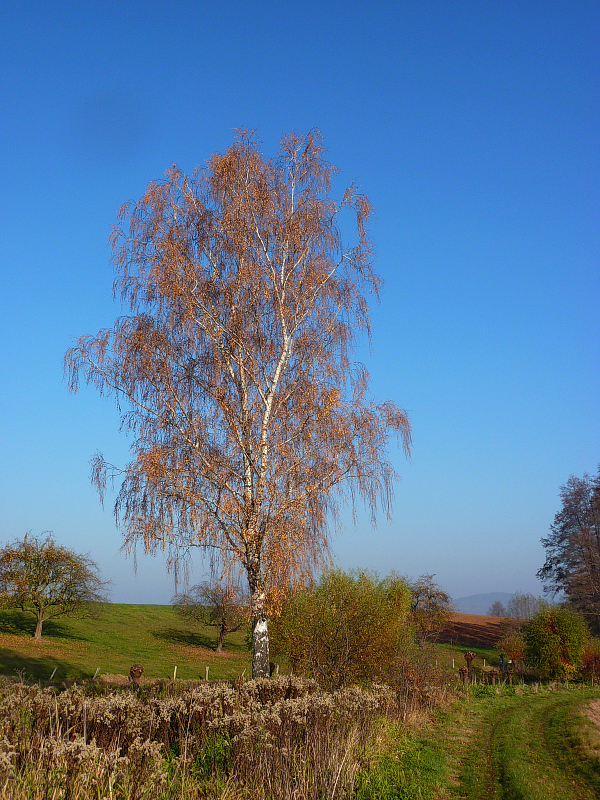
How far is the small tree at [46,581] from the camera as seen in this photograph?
3875cm

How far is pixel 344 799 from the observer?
7.27 m

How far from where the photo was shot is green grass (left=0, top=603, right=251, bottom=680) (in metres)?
31.5

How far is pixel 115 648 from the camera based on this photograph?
4166cm

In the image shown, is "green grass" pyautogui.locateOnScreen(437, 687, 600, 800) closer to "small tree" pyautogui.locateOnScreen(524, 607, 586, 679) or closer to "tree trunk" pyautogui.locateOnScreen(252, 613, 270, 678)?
"tree trunk" pyautogui.locateOnScreen(252, 613, 270, 678)

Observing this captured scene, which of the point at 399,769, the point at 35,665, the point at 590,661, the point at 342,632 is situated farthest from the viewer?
the point at 590,661

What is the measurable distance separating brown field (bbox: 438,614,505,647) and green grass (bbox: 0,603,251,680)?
1900 cm

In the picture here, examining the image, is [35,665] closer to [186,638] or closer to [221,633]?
[221,633]

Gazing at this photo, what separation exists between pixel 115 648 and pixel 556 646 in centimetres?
2951

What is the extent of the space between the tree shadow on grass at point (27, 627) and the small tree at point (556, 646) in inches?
1247

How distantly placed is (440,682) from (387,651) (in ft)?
20.9

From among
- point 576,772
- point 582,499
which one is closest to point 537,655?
point 582,499

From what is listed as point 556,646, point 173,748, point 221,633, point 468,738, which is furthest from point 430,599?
point 173,748

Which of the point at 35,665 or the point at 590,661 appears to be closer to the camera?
the point at 35,665

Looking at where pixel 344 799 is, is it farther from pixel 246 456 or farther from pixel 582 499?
pixel 582 499
